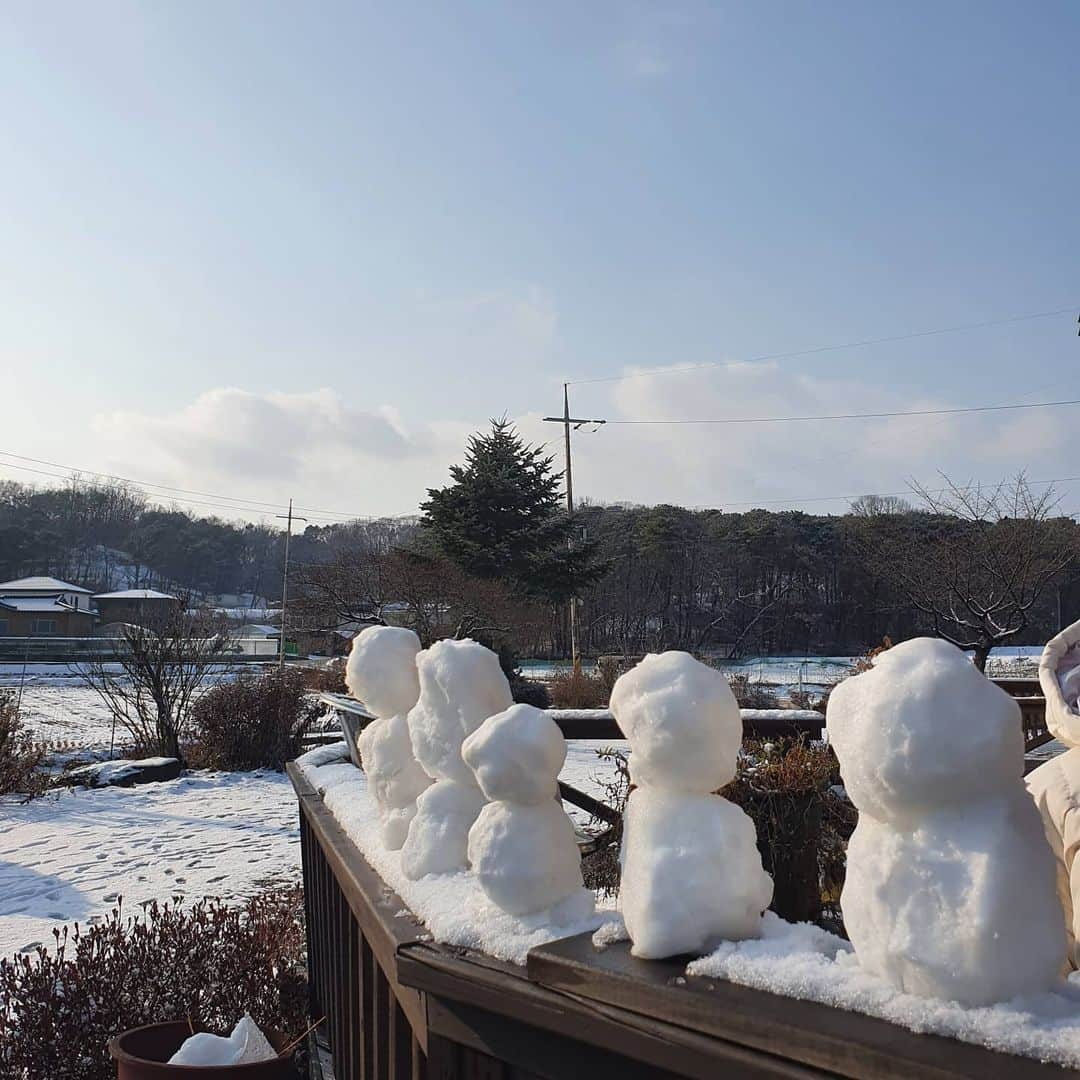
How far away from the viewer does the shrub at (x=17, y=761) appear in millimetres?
9961

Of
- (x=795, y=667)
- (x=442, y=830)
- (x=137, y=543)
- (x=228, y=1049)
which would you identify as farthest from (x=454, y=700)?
(x=137, y=543)

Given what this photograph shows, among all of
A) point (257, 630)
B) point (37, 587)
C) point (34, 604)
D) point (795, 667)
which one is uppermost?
point (37, 587)

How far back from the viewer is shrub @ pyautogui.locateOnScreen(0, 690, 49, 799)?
32.7ft

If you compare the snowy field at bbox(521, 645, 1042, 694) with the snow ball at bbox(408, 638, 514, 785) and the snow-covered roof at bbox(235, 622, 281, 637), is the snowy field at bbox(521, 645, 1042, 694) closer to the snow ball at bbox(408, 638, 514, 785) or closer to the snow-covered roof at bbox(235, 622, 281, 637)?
the snow ball at bbox(408, 638, 514, 785)

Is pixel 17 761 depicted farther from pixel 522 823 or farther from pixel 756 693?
pixel 756 693

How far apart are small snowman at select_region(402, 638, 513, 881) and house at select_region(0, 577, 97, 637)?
183 ft

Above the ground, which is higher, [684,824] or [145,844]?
[684,824]

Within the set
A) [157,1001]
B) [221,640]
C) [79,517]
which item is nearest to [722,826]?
[157,1001]

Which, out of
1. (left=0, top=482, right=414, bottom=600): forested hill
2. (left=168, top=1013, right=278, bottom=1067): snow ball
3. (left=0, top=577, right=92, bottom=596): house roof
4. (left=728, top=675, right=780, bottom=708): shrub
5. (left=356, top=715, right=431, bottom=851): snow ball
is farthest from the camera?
(left=0, top=482, right=414, bottom=600): forested hill

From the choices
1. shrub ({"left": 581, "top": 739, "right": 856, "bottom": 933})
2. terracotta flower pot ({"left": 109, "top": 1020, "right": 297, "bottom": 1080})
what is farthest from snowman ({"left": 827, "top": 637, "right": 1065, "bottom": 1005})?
terracotta flower pot ({"left": 109, "top": 1020, "right": 297, "bottom": 1080})

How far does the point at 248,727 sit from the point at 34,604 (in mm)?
48640

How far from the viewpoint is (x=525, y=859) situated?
4.71ft

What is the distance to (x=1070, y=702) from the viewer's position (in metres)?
1.21

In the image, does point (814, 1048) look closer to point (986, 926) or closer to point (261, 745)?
point (986, 926)
